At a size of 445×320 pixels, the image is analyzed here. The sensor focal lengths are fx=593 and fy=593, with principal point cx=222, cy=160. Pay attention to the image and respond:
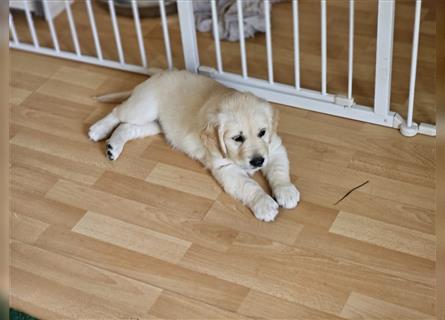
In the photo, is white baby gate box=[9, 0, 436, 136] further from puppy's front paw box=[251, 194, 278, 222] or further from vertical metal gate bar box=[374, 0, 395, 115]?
puppy's front paw box=[251, 194, 278, 222]

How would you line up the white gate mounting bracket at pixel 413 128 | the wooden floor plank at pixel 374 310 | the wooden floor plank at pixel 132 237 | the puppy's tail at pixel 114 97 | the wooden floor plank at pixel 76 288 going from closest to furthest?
the wooden floor plank at pixel 374 310 < the wooden floor plank at pixel 76 288 < the wooden floor plank at pixel 132 237 < the white gate mounting bracket at pixel 413 128 < the puppy's tail at pixel 114 97

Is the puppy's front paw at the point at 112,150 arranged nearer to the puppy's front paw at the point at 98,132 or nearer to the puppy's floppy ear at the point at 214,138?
the puppy's front paw at the point at 98,132

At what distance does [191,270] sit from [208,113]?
16.9 inches

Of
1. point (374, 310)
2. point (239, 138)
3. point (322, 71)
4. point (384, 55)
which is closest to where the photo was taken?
point (374, 310)

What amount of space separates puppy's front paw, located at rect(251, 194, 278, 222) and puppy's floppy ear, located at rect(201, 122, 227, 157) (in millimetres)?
163

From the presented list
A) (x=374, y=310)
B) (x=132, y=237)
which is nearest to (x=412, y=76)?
(x=374, y=310)

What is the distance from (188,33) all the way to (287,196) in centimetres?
70

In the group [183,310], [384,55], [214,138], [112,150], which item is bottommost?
[183,310]

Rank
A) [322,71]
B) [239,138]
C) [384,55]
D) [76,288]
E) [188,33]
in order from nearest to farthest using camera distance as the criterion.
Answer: [76,288] < [239,138] < [384,55] < [322,71] < [188,33]

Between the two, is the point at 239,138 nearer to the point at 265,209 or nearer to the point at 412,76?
the point at 265,209

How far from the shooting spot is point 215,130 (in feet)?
5.15

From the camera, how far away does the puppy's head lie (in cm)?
155

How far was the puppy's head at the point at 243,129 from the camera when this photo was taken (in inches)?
60.9

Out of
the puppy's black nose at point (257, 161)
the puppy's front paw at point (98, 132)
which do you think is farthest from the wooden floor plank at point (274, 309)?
the puppy's front paw at point (98, 132)
